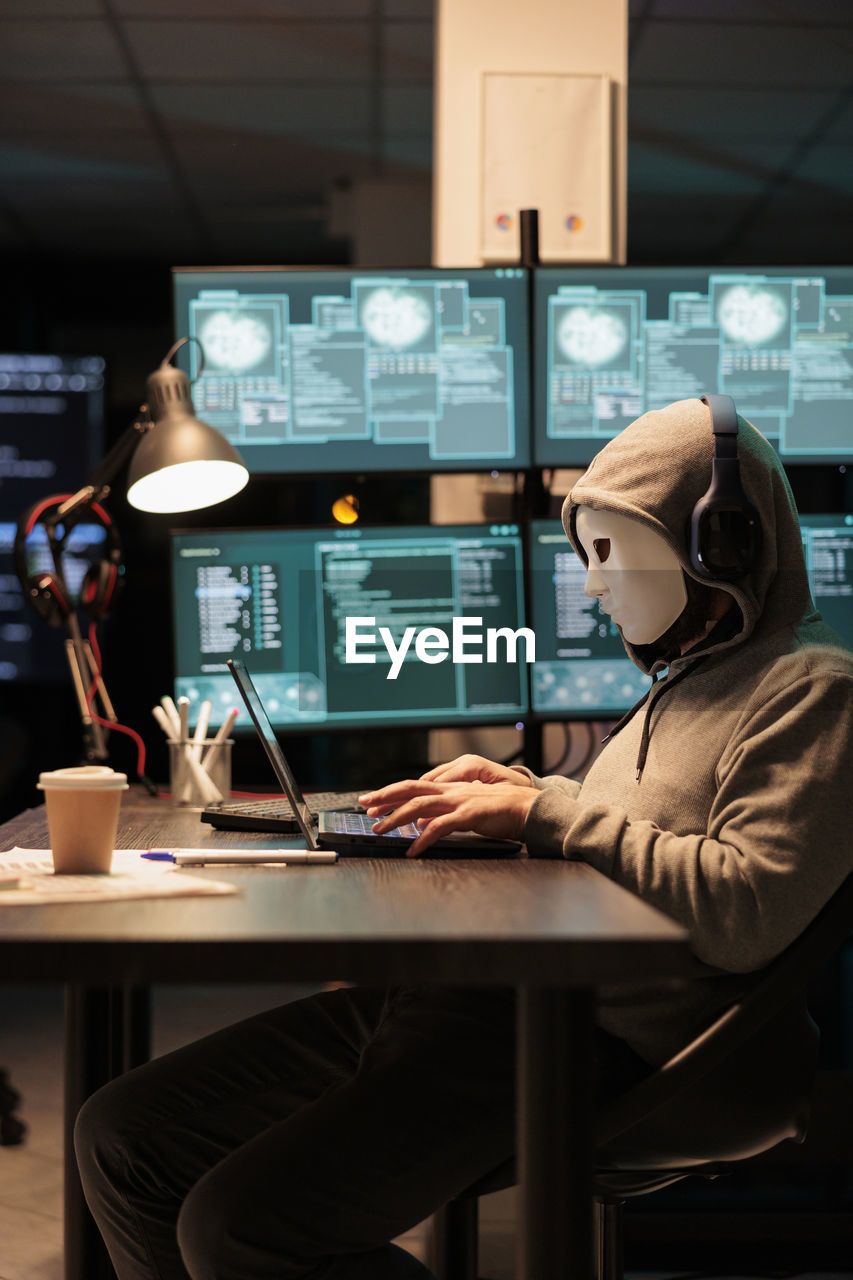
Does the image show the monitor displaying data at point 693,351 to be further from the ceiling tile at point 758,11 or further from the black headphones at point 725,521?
the ceiling tile at point 758,11

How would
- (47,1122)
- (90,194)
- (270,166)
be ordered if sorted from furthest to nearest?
(90,194), (270,166), (47,1122)

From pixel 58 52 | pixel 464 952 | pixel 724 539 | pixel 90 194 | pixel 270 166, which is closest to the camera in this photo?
pixel 464 952

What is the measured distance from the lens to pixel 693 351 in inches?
92.7

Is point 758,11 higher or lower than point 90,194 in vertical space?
higher

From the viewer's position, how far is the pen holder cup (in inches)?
73.1

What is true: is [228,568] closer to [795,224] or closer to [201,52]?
[201,52]

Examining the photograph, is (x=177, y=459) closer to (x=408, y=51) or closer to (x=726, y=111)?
(x=408, y=51)

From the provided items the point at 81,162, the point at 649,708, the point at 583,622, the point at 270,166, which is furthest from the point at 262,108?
the point at 649,708

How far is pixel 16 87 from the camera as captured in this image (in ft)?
13.0

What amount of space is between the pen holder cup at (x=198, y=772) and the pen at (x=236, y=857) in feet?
2.23

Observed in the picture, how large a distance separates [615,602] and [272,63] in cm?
316

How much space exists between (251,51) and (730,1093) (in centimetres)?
356

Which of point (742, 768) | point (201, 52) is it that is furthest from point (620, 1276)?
point (201, 52)

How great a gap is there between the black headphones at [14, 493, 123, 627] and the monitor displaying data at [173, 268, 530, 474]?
1.04ft
